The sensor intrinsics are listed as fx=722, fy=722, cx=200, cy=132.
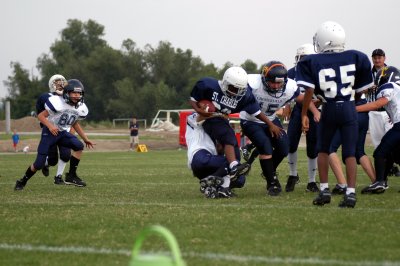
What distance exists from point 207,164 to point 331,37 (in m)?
2.45

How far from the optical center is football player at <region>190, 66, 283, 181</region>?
9070 mm

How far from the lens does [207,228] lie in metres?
6.15

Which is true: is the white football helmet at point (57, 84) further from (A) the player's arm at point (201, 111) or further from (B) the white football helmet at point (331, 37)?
(B) the white football helmet at point (331, 37)

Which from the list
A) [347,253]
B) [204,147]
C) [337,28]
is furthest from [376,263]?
[204,147]

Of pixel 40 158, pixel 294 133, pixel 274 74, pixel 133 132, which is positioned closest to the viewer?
pixel 274 74

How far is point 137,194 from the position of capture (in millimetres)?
9727

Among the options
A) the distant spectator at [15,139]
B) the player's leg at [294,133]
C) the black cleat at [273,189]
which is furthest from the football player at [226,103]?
the distant spectator at [15,139]

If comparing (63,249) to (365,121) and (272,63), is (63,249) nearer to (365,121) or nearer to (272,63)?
(272,63)

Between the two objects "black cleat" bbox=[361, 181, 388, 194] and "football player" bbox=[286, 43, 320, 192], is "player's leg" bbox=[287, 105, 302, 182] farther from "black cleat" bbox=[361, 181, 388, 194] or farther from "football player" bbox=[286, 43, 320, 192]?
"black cleat" bbox=[361, 181, 388, 194]

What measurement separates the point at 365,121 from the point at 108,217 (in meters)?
4.37

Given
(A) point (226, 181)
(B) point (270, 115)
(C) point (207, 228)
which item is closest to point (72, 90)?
(B) point (270, 115)

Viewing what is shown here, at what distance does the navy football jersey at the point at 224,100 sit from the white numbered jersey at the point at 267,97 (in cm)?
36

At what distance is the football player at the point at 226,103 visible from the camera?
29.8 feet

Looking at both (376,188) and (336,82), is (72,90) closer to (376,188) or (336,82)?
(376,188)
